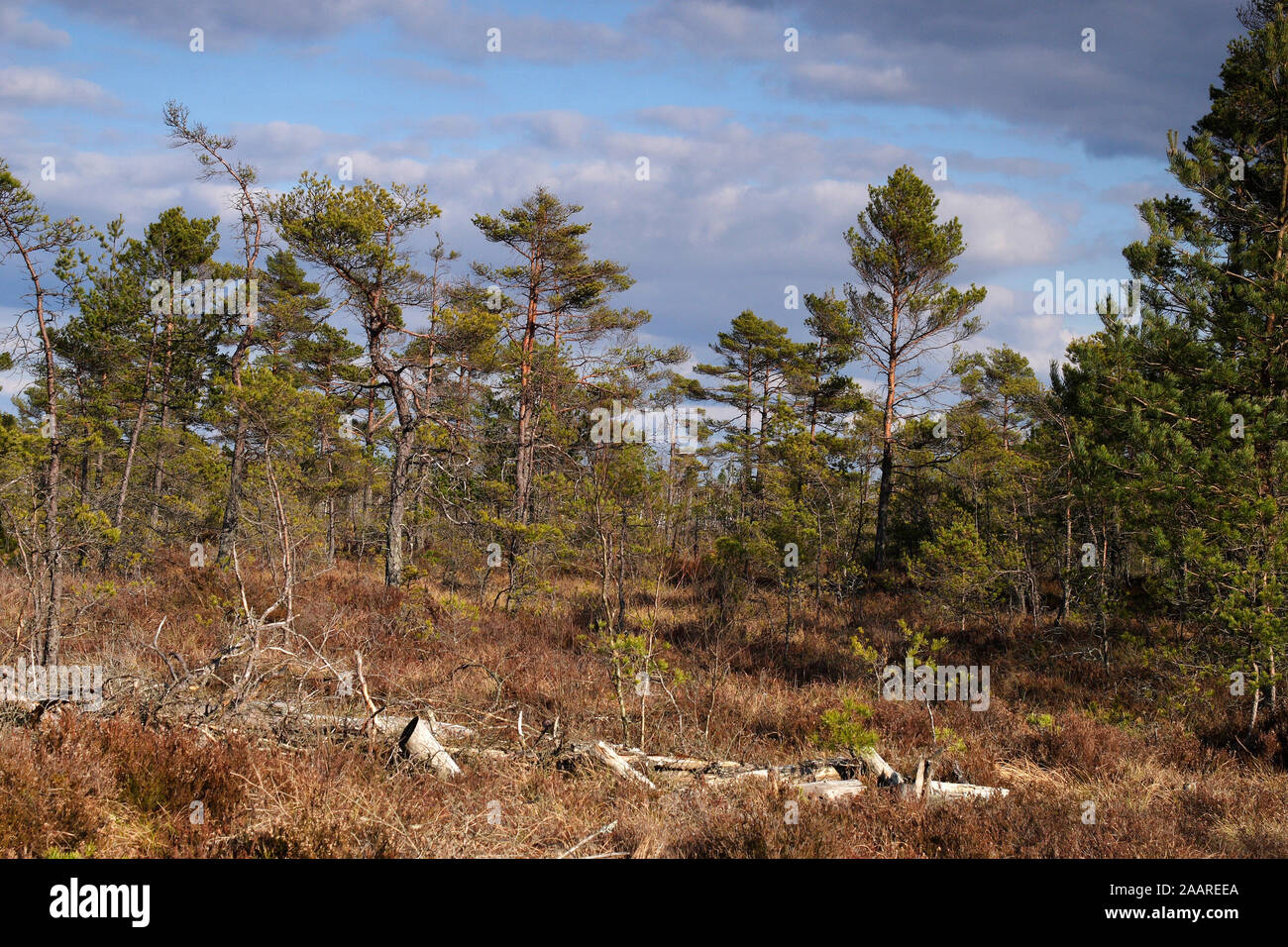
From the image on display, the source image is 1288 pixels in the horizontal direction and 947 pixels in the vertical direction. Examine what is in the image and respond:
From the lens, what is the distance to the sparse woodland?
4746 millimetres

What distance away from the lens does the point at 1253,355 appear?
833 cm

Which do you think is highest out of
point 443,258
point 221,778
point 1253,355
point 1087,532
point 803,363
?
point 443,258

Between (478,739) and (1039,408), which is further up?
(1039,408)

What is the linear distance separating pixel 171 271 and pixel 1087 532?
23.1 m

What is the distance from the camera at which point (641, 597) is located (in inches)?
699

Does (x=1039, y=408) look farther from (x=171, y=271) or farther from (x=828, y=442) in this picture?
(x=171, y=271)

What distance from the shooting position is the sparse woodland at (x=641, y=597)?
475cm
